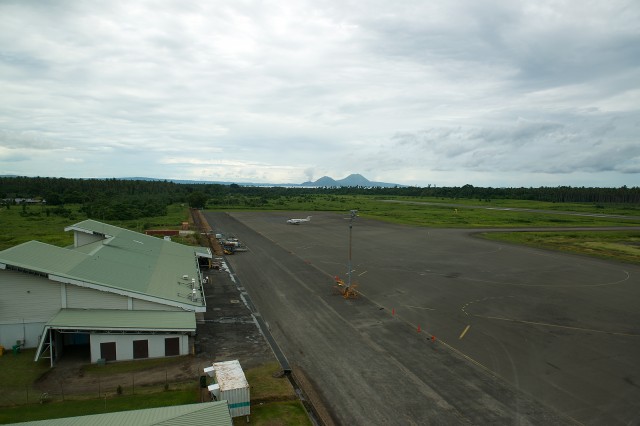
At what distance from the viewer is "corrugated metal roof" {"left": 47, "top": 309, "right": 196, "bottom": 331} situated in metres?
28.4

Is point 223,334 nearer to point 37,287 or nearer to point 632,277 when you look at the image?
point 37,287

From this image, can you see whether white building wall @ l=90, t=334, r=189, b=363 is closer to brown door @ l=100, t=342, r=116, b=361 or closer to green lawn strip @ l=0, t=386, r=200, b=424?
brown door @ l=100, t=342, r=116, b=361

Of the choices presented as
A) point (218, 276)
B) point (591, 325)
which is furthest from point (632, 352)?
point (218, 276)

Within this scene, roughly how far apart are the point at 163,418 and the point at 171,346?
13.2m

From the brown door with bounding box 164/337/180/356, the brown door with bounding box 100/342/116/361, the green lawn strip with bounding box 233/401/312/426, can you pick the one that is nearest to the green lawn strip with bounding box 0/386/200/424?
the green lawn strip with bounding box 233/401/312/426

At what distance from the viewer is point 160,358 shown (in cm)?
2952

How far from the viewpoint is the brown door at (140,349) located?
29.3 metres

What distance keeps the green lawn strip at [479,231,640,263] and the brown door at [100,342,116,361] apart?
7415 cm

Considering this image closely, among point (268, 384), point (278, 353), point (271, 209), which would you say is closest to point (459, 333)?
point (278, 353)

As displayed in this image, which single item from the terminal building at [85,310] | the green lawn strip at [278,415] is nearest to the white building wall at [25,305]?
the terminal building at [85,310]

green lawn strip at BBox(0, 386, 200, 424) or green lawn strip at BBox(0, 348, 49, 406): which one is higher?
green lawn strip at BBox(0, 348, 49, 406)

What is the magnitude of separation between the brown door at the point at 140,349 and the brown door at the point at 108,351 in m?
1.38

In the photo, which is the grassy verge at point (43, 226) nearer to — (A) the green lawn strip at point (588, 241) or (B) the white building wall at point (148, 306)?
(B) the white building wall at point (148, 306)

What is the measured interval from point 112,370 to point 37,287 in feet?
29.6
